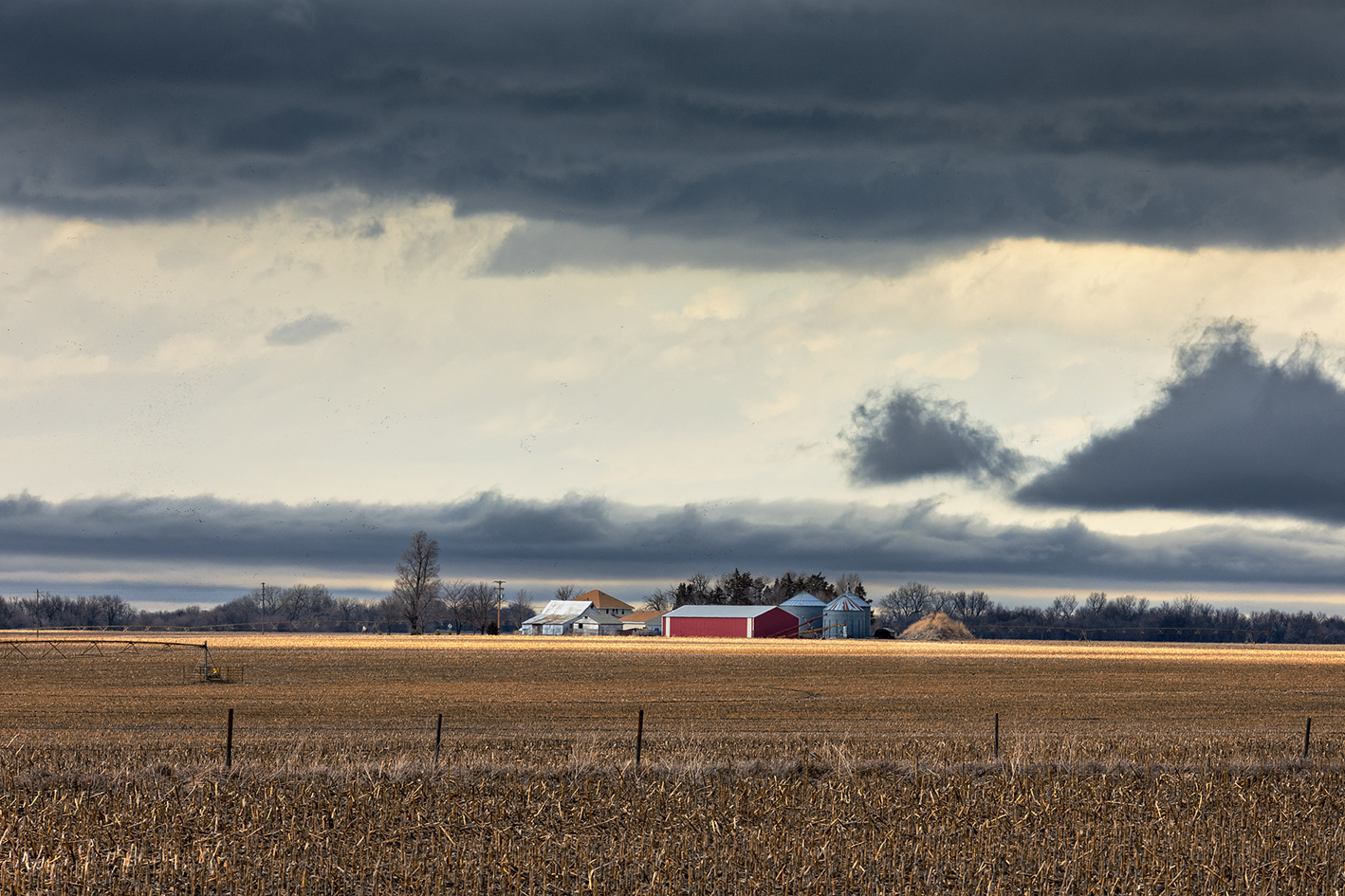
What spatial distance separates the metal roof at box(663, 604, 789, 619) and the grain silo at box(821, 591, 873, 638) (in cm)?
1015

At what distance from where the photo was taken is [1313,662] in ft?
354

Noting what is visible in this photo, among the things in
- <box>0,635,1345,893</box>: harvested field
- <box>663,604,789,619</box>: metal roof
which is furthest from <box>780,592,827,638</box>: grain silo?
<box>0,635,1345,893</box>: harvested field

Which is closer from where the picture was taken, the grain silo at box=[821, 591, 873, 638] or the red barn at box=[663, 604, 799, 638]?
the red barn at box=[663, 604, 799, 638]

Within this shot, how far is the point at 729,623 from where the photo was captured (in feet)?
614

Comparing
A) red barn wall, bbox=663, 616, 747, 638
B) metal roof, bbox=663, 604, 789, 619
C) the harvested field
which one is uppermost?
the harvested field

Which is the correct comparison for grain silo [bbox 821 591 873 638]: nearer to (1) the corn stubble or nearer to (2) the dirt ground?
(2) the dirt ground

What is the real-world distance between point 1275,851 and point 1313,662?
101277mm

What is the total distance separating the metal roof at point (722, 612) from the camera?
188 m

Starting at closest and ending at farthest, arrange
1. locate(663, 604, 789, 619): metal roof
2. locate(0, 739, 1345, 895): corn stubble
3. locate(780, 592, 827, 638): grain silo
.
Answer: locate(0, 739, 1345, 895): corn stubble < locate(663, 604, 789, 619): metal roof < locate(780, 592, 827, 638): grain silo

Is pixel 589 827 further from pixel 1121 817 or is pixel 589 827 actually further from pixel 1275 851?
pixel 1275 851

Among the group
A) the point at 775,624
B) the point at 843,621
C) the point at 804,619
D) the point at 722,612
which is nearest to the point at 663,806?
the point at 775,624

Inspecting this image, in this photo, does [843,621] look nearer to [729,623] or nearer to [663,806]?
[729,623]

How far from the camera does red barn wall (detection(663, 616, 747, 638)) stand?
608ft

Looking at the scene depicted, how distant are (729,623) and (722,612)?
3853 mm
